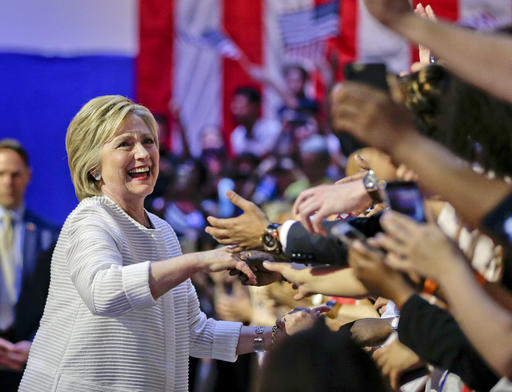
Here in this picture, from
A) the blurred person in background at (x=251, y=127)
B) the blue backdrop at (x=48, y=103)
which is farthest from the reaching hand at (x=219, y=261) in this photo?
the blue backdrop at (x=48, y=103)

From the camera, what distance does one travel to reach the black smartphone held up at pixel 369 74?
181cm

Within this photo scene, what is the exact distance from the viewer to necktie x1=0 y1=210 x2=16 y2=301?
169 inches

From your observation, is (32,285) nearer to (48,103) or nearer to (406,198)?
(406,198)

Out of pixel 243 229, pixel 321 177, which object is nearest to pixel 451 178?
pixel 243 229

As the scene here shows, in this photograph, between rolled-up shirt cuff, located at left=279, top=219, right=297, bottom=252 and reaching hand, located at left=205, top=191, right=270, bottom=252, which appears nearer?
rolled-up shirt cuff, located at left=279, top=219, right=297, bottom=252

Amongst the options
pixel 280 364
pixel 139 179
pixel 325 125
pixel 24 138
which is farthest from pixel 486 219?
pixel 24 138

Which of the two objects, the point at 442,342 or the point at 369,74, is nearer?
the point at 442,342

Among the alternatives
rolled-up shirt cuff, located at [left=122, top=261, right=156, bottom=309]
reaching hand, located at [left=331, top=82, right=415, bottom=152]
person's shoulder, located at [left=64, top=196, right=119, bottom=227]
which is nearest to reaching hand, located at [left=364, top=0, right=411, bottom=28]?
reaching hand, located at [left=331, top=82, right=415, bottom=152]

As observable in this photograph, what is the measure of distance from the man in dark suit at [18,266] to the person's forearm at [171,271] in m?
2.10

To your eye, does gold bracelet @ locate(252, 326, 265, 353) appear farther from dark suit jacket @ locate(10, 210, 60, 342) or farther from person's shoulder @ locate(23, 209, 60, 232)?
person's shoulder @ locate(23, 209, 60, 232)

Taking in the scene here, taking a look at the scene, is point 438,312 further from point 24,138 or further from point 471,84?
point 24,138

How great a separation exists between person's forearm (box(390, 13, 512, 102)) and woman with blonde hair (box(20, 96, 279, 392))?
37.5 inches

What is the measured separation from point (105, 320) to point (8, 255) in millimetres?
2166

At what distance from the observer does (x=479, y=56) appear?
149 centimetres
